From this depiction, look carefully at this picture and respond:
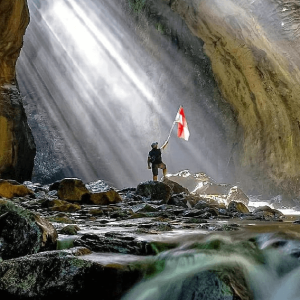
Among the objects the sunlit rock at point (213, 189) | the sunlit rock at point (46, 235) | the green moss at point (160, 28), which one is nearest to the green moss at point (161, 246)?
the sunlit rock at point (46, 235)

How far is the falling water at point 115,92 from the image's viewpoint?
2220 cm

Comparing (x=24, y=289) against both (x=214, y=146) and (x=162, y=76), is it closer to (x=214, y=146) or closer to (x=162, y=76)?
(x=214, y=146)

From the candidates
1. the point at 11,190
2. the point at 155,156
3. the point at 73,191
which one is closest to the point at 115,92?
the point at 155,156

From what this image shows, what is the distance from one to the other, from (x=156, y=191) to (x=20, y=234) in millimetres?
6155

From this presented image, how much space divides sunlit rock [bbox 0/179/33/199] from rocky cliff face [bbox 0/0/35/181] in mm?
4037

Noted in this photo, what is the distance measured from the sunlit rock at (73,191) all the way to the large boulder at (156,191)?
1784mm

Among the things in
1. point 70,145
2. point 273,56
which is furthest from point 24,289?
point 70,145

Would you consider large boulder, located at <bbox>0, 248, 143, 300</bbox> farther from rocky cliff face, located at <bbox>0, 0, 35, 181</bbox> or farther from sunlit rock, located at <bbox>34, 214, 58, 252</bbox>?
rocky cliff face, located at <bbox>0, 0, 35, 181</bbox>

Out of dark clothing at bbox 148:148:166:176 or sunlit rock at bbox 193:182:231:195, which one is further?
sunlit rock at bbox 193:182:231:195

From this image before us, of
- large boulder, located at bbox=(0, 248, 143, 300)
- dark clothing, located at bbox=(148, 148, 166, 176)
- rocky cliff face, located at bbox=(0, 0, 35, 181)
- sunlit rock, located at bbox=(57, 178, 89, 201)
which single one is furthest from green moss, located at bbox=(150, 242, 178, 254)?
rocky cliff face, located at bbox=(0, 0, 35, 181)

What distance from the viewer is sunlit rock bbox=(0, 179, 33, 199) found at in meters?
7.47

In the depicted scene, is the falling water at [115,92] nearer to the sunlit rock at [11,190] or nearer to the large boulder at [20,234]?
the sunlit rock at [11,190]

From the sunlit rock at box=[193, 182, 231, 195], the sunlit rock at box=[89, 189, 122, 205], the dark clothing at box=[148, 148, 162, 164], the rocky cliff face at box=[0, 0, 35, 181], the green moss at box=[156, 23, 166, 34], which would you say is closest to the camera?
the sunlit rock at box=[89, 189, 122, 205]

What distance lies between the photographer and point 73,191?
803 centimetres
